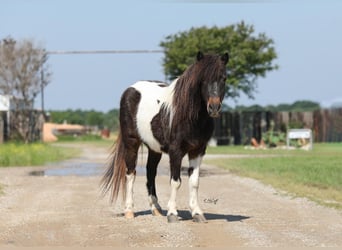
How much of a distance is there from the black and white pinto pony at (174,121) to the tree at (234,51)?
1585 inches

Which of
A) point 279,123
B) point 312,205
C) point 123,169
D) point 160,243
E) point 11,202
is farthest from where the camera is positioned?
point 279,123

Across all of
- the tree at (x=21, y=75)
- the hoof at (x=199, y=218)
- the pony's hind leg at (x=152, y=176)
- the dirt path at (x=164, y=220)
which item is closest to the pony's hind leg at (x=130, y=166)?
the pony's hind leg at (x=152, y=176)

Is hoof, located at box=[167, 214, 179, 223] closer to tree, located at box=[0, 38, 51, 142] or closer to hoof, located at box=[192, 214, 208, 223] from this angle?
hoof, located at box=[192, 214, 208, 223]

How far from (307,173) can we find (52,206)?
8.99m

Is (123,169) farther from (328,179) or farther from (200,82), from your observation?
(328,179)

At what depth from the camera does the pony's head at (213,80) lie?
31.4ft

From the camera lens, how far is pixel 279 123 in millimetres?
48500

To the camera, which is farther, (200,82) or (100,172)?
(100,172)

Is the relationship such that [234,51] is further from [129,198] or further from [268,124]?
[129,198]

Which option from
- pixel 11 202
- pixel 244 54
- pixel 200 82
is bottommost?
A: pixel 11 202

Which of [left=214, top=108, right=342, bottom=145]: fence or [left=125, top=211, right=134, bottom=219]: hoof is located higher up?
[left=214, top=108, right=342, bottom=145]: fence

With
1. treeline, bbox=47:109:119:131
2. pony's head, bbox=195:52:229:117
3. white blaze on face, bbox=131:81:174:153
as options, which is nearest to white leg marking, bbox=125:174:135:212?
white blaze on face, bbox=131:81:174:153

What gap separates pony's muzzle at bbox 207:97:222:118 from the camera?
31.3 ft

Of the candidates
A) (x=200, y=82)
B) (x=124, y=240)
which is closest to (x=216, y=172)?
(x=200, y=82)
